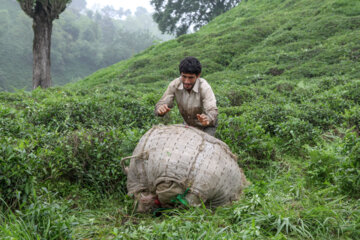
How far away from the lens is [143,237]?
325 centimetres

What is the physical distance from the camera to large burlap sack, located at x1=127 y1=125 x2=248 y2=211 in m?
3.75

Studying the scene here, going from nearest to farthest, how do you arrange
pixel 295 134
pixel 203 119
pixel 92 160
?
pixel 203 119, pixel 92 160, pixel 295 134

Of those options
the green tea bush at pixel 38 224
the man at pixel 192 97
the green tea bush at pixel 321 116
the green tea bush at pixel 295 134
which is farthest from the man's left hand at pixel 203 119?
the green tea bush at pixel 321 116

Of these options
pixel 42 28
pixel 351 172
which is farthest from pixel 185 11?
pixel 351 172

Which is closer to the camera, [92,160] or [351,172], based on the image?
[351,172]

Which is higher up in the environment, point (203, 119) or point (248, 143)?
point (203, 119)

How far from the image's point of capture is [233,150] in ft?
18.2

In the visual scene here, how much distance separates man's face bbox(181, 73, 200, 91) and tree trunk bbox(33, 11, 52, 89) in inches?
387

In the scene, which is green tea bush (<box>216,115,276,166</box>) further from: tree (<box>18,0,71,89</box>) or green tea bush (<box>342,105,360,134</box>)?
tree (<box>18,0,71,89</box>)

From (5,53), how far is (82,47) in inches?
552

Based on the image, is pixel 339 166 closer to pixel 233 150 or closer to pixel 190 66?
pixel 233 150

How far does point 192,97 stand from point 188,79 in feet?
0.92

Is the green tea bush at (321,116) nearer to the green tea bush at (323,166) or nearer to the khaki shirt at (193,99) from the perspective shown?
the green tea bush at (323,166)

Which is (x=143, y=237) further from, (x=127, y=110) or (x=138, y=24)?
(x=138, y=24)
